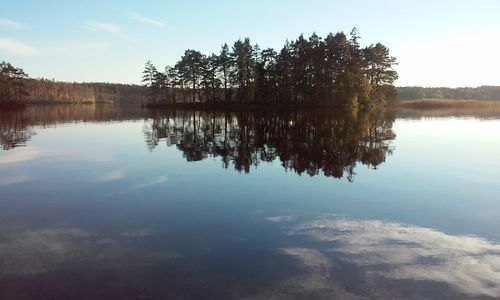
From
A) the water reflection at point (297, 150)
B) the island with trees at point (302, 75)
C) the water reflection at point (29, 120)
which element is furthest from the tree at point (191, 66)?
the water reflection at point (297, 150)

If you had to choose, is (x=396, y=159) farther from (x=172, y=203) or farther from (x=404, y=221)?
(x=172, y=203)

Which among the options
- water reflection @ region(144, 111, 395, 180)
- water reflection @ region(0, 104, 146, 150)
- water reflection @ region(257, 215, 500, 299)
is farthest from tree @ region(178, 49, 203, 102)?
water reflection @ region(257, 215, 500, 299)

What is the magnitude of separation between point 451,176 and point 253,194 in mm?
8953

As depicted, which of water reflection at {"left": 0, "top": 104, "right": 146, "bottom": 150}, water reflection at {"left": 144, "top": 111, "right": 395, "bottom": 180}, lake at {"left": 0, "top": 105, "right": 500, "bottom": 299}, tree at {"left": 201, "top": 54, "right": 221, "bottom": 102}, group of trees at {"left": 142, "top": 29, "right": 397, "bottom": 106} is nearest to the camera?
lake at {"left": 0, "top": 105, "right": 500, "bottom": 299}

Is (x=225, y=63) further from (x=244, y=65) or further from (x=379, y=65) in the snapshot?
(x=379, y=65)

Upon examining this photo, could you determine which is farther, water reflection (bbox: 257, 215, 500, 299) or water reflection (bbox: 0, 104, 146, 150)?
water reflection (bbox: 0, 104, 146, 150)

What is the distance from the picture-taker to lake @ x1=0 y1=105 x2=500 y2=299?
6.64 meters

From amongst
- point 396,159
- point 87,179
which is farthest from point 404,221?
point 87,179

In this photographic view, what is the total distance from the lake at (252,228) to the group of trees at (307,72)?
63.4 metres

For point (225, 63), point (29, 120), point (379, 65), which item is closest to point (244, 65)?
point (225, 63)

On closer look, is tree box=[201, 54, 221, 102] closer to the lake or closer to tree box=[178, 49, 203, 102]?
tree box=[178, 49, 203, 102]

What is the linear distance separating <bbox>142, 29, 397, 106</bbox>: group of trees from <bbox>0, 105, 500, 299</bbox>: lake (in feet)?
208

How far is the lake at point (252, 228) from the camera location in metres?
6.64

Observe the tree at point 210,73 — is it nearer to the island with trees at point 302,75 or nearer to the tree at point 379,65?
the island with trees at point 302,75
